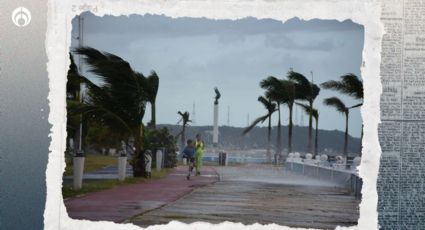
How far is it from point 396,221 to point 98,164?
210cm

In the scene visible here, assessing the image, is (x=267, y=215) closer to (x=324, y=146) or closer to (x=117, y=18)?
(x=324, y=146)

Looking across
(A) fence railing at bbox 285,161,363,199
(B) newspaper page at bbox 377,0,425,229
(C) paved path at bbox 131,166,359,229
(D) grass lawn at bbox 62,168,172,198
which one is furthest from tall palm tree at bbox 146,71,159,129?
(B) newspaper page at bbox 377,0,425,229

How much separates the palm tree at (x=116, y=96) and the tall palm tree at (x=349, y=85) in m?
1.20

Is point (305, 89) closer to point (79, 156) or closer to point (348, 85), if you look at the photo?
point (348, 85)

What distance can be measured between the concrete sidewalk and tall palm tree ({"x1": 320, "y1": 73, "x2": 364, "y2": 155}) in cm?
97

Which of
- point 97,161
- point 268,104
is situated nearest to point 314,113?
point 268,104

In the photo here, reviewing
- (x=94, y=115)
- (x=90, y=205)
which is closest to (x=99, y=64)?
(x=94, y=115)

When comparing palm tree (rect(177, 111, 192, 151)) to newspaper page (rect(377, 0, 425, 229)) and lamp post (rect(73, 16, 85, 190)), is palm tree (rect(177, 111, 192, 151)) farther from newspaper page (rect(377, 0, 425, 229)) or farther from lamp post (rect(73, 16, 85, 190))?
newspaper page (rect(377, 0, 425, 229))

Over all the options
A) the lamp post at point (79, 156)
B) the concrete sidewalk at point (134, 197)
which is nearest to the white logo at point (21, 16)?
the lamp post at point (79, 156)

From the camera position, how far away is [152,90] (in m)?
6.37

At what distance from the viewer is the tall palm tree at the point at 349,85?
5830mm

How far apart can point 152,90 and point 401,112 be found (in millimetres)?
1630

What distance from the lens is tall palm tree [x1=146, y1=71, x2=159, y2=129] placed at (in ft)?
20.5

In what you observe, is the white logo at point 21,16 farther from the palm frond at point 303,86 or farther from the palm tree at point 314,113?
the palm tree at point 314,113
